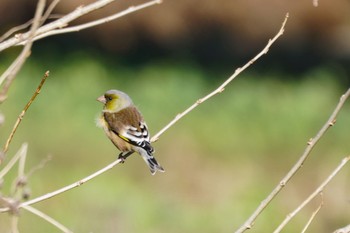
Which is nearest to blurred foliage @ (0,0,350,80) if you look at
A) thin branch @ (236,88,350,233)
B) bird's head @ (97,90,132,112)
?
bird's head @ (97,90,132,112)

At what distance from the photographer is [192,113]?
1230 cm

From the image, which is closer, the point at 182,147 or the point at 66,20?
the point at 66,20

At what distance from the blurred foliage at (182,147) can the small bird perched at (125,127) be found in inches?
96.9

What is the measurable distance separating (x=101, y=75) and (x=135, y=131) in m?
7.64

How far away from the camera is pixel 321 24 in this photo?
52.4 feet

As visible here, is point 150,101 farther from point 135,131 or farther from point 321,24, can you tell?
point 135,131

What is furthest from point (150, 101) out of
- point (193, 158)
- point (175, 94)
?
point (193, 158)

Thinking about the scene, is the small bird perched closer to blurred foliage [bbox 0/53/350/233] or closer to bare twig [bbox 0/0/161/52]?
bare twig [bbox 0/0/161/52]

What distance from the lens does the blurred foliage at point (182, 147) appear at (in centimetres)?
975

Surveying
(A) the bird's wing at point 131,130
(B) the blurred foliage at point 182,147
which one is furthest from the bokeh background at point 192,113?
(A) the bird's wing at point 131,130

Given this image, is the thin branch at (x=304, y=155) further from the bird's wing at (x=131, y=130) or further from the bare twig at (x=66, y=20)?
the bird's wing at (x=131, y=130)

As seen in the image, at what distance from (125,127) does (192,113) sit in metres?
6.34

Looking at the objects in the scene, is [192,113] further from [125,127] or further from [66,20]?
[66,20]

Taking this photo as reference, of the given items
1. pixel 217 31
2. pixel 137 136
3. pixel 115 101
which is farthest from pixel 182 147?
pixel 137 136
